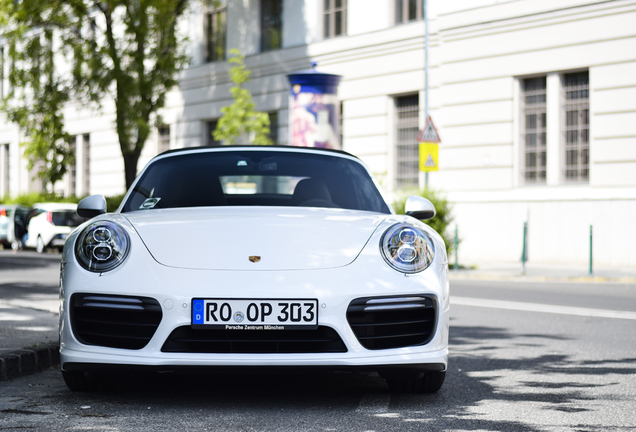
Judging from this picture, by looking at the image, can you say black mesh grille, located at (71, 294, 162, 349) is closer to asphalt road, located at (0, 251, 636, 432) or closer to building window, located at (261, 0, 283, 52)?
asphalt road, located at (0, 251, 636, 432)

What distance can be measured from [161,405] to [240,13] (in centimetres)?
2562

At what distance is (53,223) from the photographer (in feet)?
81.9

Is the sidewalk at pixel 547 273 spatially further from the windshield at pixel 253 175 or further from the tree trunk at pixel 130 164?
the tree trunk at pixel 130 164

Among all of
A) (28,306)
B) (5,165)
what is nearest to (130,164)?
(28,306)

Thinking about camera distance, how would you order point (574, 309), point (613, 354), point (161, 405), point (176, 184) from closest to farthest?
point (161, 405)
point (176, 184)
point (613, 354)
point (574, 309)

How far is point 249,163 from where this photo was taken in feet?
19.3

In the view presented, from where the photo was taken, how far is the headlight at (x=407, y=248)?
4676 mm

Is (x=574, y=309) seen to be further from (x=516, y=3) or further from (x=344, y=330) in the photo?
(x=516, y=3)

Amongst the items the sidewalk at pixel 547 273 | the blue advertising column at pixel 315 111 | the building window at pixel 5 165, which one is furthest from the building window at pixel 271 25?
the building window at pixel 5 165

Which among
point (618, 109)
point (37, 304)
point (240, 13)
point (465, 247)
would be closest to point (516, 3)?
point (618, 109)

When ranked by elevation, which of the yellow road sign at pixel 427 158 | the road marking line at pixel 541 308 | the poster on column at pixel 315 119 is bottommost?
the road marking line at pixel 541 308

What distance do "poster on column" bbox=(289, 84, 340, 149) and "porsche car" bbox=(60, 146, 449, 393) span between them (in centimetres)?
1461

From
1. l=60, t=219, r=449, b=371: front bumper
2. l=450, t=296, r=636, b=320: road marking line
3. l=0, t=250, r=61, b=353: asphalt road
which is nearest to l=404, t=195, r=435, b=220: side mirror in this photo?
l=60, t=219, r=449, b=371: front bumper

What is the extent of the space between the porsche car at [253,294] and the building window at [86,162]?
32894 mm
